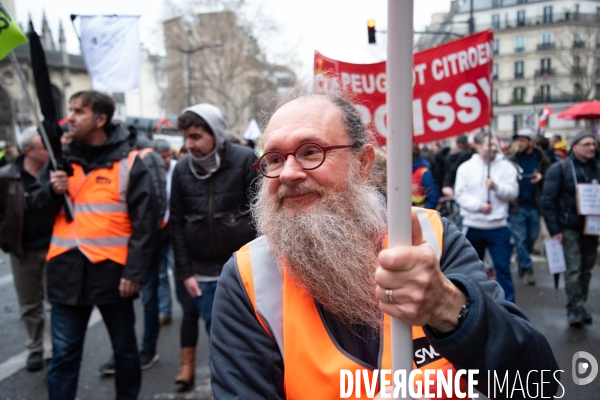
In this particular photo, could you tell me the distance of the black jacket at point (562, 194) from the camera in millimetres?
4777

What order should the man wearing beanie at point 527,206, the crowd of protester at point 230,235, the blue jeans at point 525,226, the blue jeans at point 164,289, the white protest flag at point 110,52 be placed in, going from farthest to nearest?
the blue jeans at point 525,226
the man wearing beanie at point 527,206
the blue jeans at point 164,289
the white protest flag at point 110,52
the crowd of protester at point 230,235

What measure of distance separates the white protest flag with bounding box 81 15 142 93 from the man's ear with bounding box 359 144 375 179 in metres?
3.96

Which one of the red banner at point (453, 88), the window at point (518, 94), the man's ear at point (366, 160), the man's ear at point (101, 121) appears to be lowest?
the man's ear at point (366, 160)

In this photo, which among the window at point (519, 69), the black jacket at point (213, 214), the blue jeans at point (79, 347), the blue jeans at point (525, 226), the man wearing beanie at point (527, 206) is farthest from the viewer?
the window at point (519, 69)

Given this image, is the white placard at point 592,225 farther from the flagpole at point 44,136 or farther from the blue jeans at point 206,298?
the flagpole at point 44,136

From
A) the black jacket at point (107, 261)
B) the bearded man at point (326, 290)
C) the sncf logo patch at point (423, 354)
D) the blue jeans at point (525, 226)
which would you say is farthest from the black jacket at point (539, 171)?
the sncf logo patch at point (423, 354)

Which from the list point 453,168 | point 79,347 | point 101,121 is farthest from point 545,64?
point 79,347

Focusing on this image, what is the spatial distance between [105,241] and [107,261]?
4.8 inches

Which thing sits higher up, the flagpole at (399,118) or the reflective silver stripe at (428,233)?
the flagpole at (399,118)

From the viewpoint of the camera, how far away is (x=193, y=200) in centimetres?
330

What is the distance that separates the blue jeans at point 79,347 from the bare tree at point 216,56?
107 feet

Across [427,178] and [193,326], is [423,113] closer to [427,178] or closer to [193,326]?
[427,178]

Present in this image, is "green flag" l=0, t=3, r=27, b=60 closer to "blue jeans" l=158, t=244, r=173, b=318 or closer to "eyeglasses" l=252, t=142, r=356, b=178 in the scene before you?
"eyeglasses" l=252, t=142, r=356, b=178

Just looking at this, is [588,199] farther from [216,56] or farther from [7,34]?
[216,56]
